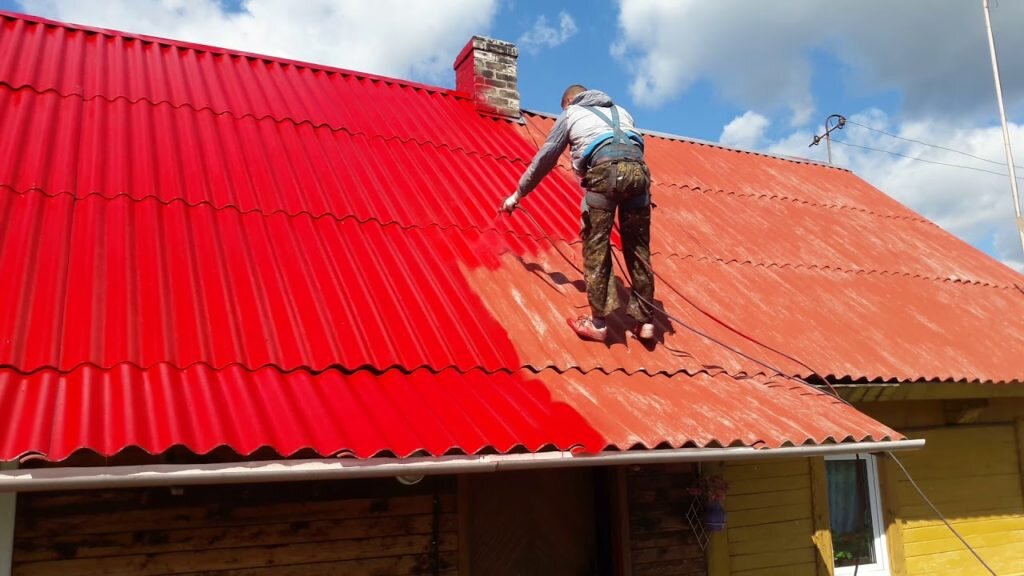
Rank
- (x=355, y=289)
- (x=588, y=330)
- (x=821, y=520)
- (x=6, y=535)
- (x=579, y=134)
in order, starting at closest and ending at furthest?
(x=6, y=535), (x=355, y=289), (x=588, y=330), (x=579, y=134), (x=821, y=520)

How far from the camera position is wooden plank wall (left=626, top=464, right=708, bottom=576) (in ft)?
19.8

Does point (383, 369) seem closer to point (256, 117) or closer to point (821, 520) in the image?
point (256, 117)

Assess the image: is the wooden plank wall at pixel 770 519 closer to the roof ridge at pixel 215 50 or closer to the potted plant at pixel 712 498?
the potted plant at pixel 712 498

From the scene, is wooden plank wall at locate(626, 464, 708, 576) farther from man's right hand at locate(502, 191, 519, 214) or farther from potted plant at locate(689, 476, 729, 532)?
man's right hand at locate(502, 191, 519, 214)

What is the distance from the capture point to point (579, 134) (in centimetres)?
578

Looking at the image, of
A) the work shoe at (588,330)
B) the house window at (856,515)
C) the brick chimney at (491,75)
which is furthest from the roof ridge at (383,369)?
the brick chimney at (491,75)

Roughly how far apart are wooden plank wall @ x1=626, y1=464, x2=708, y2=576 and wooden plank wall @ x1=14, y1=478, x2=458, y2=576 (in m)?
1.56

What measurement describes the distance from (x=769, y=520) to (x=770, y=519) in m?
0.01

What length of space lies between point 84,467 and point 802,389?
4445mm

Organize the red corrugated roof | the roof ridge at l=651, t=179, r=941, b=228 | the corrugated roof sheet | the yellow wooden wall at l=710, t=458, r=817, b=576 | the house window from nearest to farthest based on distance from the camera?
the corrugated roof sheet < the red corrugated roof < the yellow wooden wall at l=710, t=458, r=817, b=576 < the house window < the roof ridge at l=651, t=179, r=941, b=228

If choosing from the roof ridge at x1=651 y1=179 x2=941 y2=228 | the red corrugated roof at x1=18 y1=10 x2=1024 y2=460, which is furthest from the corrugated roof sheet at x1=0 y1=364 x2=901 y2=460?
the roof ridge at x1=651 y1=179 x2=941 y2=228

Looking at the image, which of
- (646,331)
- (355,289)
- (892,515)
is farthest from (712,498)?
(355,289)

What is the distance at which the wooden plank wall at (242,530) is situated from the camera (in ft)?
13.7

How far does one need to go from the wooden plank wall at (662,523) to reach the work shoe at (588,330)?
1258 mm
